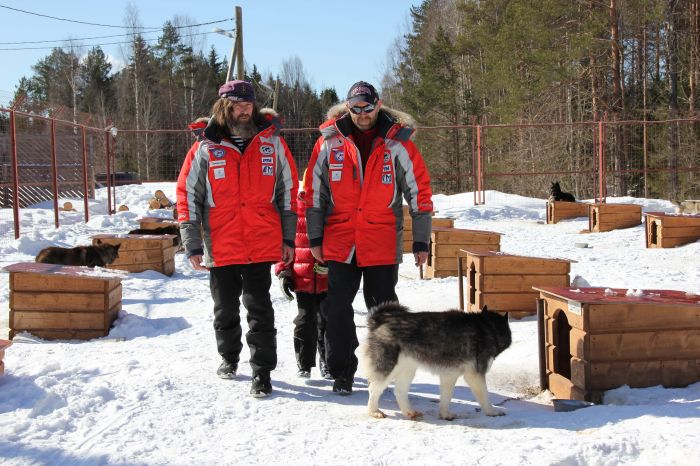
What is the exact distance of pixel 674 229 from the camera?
33.8 feet

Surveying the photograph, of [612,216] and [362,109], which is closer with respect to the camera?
[362,109]

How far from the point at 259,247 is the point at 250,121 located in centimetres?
76

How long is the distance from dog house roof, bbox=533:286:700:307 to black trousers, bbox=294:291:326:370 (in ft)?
4.80

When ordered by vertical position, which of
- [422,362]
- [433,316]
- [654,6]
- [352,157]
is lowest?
[422,362]

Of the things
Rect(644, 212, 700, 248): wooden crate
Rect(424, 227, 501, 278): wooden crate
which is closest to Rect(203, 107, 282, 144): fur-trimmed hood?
Rect(424, 227, 501, 278): wooden crate

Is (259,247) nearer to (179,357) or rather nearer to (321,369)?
(321,369)

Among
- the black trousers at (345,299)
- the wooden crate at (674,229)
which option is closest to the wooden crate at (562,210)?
the wooden crate at (674,229)

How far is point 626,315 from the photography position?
381 centimetres

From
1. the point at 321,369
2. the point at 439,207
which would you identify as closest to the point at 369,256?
the point at 321,369

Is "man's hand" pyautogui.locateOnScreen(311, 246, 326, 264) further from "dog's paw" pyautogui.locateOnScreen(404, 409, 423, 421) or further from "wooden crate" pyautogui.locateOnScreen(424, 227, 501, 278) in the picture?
"wooden crate" pyautogui.locateOnScreen(424, 227, 501, 278)

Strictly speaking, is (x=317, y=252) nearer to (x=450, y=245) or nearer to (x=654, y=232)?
(x=450, y=245)

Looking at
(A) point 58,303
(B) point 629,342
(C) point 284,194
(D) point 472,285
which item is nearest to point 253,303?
(C) point 284,194

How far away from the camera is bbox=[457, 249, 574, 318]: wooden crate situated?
5.94 m

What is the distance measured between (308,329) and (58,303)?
2484 mm
